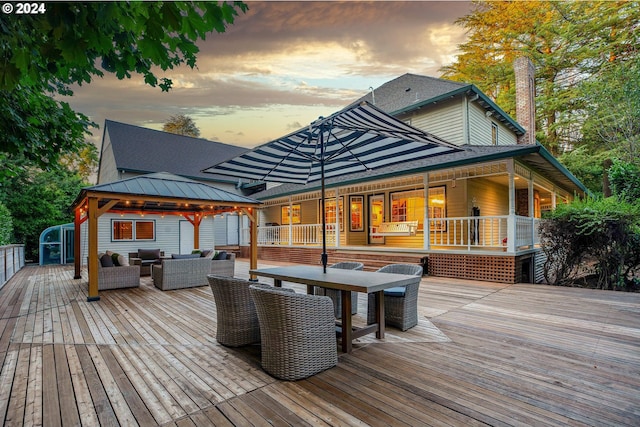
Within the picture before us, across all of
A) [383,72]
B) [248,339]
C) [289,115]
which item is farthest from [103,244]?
[383,72]

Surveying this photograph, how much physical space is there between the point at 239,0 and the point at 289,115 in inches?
492

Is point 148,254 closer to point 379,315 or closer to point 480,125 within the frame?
point 379,315

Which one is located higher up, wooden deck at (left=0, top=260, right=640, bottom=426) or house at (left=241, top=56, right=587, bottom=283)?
house at (left=241, top=56, right=587, bottom=283)

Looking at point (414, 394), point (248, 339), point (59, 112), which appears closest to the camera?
point (414, 394)

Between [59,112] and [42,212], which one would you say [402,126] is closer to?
[59,112]

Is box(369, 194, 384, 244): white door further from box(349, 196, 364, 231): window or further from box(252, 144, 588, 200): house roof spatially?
box(252, 144, 588, 200): house roof

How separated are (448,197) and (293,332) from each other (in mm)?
9154

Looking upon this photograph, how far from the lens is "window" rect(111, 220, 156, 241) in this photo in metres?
14.5

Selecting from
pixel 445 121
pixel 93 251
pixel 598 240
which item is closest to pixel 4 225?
pixel 93 251

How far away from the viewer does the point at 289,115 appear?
1444 cm

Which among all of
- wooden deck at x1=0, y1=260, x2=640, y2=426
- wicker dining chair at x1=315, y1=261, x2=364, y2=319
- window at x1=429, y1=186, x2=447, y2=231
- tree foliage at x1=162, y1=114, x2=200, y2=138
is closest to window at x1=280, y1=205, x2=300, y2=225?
window at x1=429, y1=186, x2=447, y2=231

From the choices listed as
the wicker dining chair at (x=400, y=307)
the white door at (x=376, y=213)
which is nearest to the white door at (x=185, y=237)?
the white door at (x=376, y=213)

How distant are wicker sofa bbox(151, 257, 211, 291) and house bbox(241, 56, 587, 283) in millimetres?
4975

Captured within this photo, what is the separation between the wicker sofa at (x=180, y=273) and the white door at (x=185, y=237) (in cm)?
857
